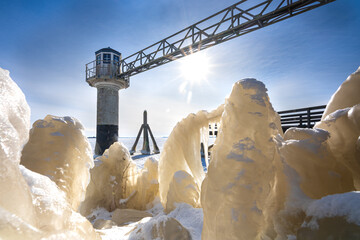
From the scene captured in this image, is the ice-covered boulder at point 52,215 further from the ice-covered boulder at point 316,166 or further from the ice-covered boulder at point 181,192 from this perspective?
the ice-covered boulder at point 181,192

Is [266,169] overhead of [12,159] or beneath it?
beneath

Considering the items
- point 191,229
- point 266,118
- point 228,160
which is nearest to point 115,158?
point 191,229

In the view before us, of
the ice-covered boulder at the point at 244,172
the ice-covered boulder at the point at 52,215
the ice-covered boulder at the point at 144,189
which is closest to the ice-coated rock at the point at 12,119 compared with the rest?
the ice-covered boulder at the point at 52,215

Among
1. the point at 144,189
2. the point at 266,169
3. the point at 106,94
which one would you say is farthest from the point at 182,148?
the point at 106,94

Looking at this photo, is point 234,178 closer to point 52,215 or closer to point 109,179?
point 52,215

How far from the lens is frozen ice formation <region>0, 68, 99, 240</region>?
850mm

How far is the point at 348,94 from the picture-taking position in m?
2.73

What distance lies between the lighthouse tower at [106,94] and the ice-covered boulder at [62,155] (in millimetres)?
10341

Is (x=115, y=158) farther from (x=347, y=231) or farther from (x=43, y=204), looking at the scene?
(x=347, y=231)

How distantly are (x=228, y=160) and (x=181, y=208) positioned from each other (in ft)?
6.57

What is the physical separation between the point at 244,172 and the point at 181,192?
2048 mm

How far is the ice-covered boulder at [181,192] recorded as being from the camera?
143 inches

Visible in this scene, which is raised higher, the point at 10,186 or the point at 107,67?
the point at 107,67

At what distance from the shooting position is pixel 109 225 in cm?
377
